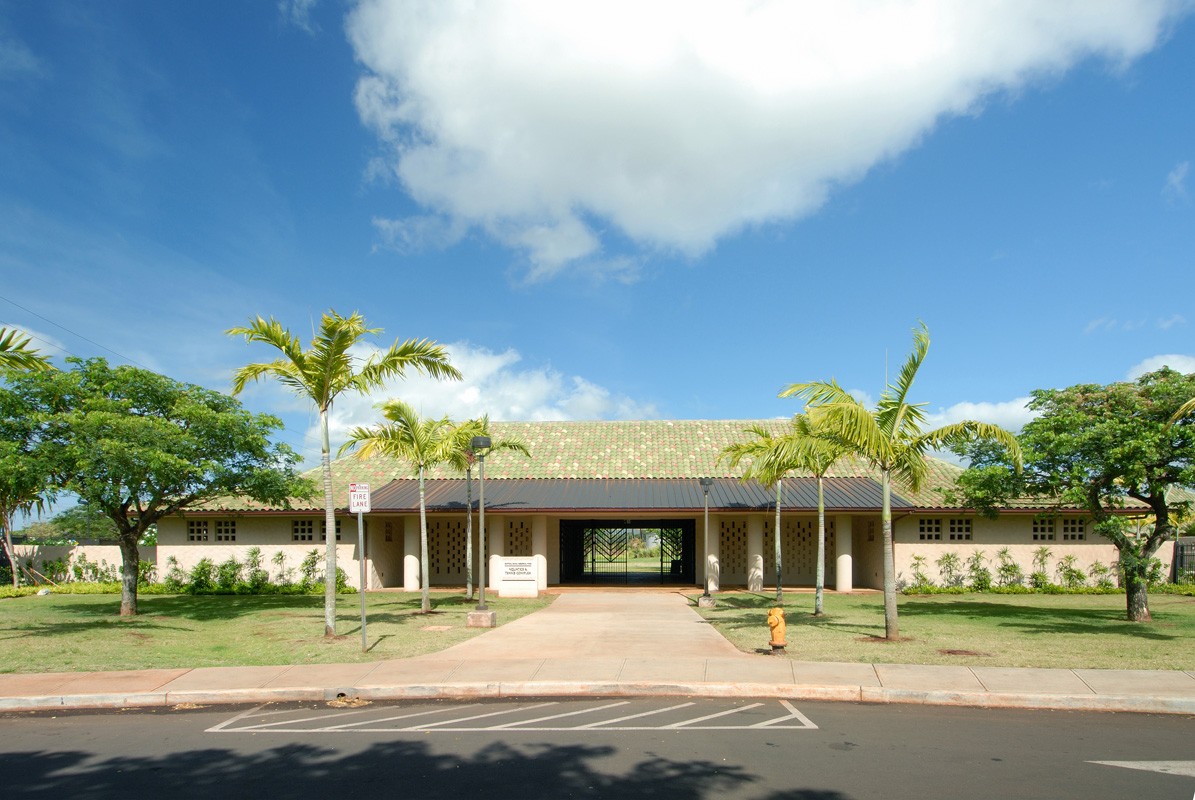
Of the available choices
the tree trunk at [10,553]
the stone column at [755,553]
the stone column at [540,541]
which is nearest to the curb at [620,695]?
the stone column at [540,541]

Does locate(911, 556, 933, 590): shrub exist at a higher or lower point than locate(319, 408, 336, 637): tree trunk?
lower

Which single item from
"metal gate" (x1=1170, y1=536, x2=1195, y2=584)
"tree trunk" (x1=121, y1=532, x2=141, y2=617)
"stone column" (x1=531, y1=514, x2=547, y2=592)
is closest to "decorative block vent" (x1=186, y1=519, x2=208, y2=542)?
"tree trunk" (x1=121, y1=532, x2=141, y2=617)

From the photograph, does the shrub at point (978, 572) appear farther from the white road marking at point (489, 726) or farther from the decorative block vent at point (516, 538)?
the white road marking at point (489, 726)

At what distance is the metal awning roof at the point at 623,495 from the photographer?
22.8 metres

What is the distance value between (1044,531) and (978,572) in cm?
265

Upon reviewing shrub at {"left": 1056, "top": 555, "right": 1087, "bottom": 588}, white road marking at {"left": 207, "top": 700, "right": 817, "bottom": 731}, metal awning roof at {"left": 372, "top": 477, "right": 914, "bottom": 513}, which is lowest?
shrub at {"left": 1056, "top": 555, "right": 1087, "bottom": 588}

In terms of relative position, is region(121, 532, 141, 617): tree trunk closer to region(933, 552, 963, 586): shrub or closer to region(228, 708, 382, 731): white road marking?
region(228, 708, 382, 731): white road marking

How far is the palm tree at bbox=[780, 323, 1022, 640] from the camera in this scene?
11.9m

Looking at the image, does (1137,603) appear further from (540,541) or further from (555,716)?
(540,541)

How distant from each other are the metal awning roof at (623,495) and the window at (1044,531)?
4357 mm

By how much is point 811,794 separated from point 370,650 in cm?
838

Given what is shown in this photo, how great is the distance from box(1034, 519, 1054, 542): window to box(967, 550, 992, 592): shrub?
6.33 feet

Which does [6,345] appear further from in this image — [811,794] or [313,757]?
[811,794]

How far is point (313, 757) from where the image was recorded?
6.57 meters
